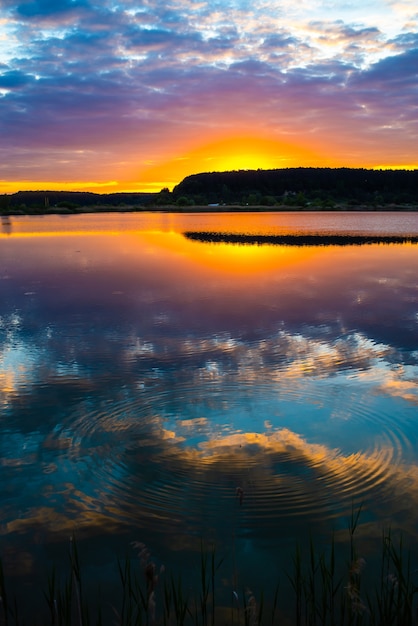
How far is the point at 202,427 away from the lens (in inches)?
246

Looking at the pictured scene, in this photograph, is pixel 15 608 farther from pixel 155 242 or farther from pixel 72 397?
pixel 155 242

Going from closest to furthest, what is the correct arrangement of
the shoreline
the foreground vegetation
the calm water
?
the foreground vegetation, the calm water, the shoreline

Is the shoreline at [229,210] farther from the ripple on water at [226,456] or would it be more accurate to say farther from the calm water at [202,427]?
the ripple on water at [226,456]

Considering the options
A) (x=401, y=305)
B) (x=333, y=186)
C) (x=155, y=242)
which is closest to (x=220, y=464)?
(x=401, y=305)

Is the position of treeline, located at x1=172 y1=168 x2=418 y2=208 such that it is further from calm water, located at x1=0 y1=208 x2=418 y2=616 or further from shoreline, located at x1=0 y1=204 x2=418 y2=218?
calm water, located at x1=0 y1=208 x2=418 y2=616

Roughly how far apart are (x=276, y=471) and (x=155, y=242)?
2762cm

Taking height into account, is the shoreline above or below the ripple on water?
above

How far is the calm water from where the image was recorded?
14.5ft

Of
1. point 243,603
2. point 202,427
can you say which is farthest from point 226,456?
point 243,603

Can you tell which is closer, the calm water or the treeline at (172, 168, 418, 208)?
the calm water

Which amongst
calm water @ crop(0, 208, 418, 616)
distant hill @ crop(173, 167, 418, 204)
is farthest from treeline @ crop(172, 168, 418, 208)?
calm water @ crop(0, 208, 418, 616)

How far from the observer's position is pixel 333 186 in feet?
464

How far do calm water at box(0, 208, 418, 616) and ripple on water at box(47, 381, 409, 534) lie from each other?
0.06 feet

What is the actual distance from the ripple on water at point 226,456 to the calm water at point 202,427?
2 centimetres
